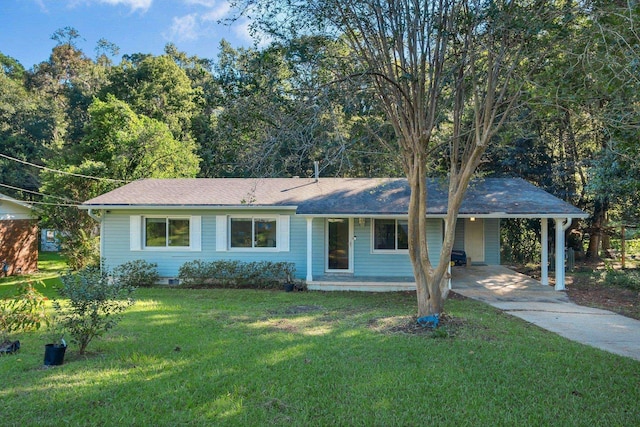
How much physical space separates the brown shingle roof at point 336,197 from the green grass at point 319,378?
16.1 feet

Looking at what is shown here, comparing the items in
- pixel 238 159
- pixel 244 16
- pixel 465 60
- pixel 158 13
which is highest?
pixel 158 13

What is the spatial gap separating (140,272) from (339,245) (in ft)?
20.4

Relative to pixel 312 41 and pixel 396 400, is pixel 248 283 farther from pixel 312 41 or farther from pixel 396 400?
pixel 396 400

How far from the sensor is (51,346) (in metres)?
5.46

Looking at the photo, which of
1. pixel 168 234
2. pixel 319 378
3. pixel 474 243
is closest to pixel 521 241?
pixel 474 243

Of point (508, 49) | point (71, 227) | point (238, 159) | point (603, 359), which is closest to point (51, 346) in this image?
point (238, 159)

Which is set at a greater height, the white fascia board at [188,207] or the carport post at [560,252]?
the white fascia board at [188,207]

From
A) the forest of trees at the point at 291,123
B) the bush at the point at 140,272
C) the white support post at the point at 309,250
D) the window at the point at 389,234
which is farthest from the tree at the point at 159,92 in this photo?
the window at the point at 389,234

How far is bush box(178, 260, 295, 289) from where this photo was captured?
42.0ft

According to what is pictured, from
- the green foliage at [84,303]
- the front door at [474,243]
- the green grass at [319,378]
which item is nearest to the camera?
the green grass at [319,378]

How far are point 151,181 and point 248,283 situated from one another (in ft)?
20.0

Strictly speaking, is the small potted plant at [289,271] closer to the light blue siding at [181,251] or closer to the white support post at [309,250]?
the light blue siding at [181,251]

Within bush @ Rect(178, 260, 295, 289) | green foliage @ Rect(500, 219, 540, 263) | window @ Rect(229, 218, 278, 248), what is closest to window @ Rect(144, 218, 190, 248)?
bush @ Rect(178, 260, 295, 289)

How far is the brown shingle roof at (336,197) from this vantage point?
39.5 feet
